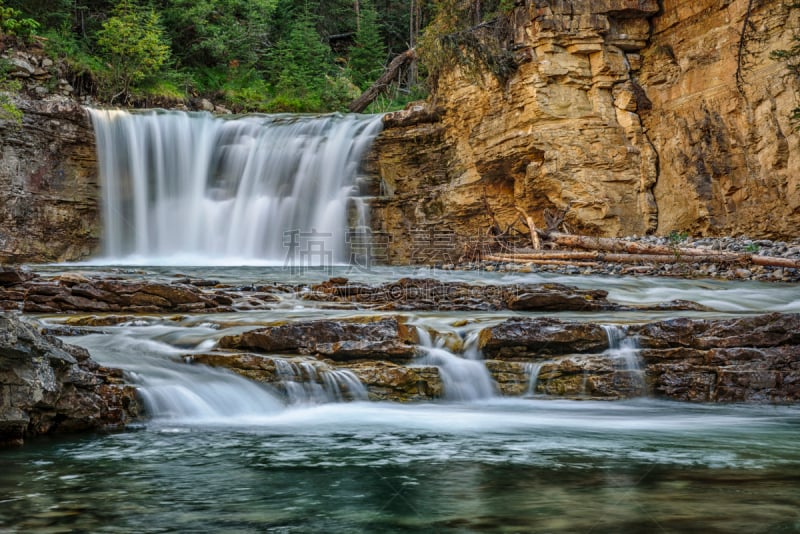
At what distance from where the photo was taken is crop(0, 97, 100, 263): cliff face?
18.9 meters

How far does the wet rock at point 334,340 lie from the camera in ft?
21.8

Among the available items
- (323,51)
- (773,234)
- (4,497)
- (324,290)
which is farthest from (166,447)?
(323,51)

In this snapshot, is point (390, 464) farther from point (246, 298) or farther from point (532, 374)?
point (246, 298)

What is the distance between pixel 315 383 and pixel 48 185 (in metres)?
16.6

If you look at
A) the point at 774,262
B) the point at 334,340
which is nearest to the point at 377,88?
the point at 774,262

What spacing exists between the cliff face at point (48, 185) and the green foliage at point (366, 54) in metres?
13.2

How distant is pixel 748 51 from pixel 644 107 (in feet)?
10.5

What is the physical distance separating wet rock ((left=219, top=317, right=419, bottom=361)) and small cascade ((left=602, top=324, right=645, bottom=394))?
6.34ft

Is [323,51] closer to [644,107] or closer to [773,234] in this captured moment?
[644,107]

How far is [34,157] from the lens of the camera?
1928 cm

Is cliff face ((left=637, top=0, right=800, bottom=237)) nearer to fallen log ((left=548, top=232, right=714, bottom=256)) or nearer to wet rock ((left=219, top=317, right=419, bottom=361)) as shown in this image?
fallen log ((left=548, top=232, right=714, bottom=256))

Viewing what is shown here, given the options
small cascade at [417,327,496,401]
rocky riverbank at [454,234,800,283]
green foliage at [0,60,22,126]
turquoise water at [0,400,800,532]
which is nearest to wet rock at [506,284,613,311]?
small cascade at [417,327,496,401]

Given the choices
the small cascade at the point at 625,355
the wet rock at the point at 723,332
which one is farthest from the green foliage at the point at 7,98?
the wet rock at the point at 723,332

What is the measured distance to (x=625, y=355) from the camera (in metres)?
6.63
